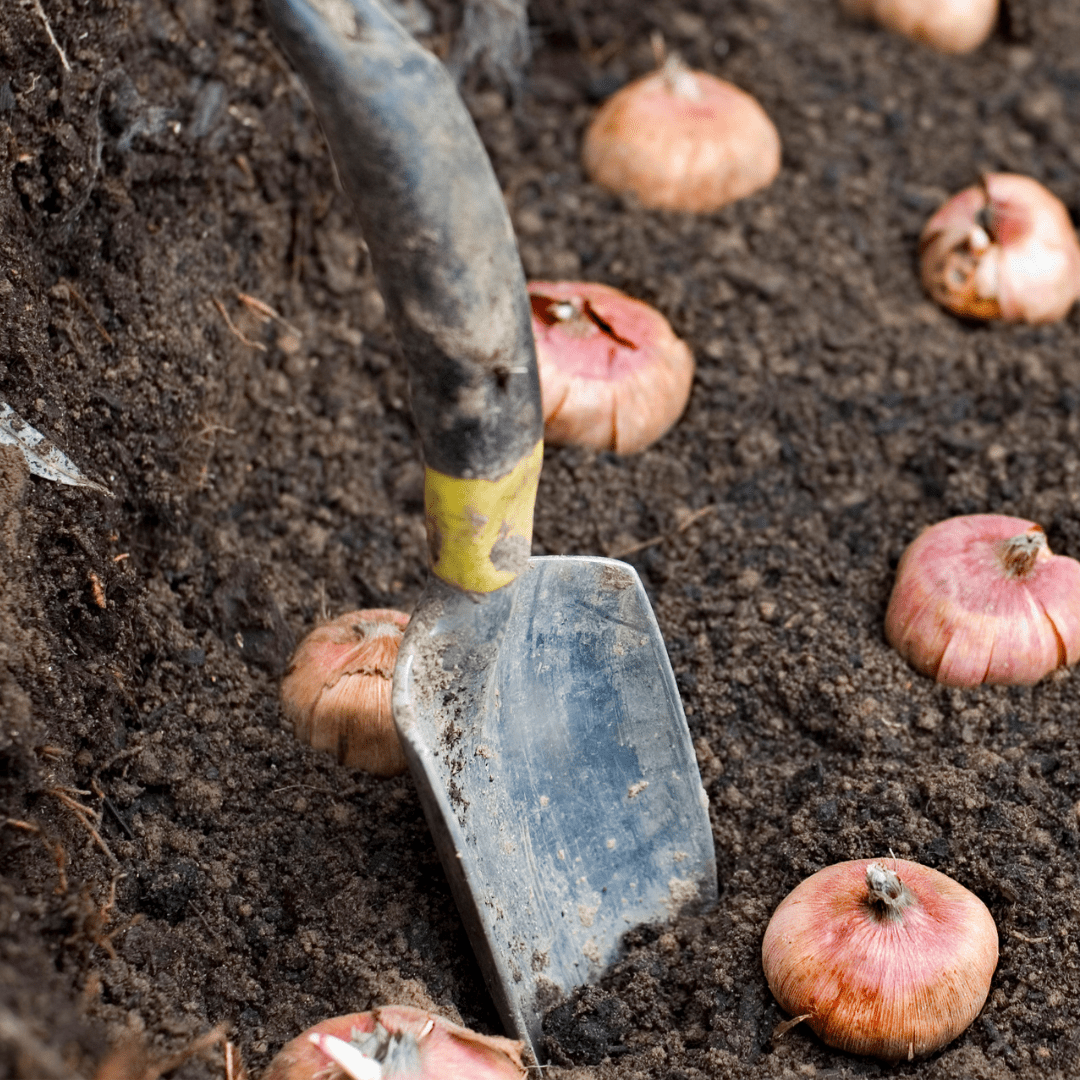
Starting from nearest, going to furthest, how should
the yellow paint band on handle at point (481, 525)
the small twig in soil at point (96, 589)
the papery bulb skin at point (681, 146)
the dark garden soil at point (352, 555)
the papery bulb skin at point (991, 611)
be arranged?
the yellow paint band on handle at point (481, 525) → the dark garden soil at point (352, 555) → the small twig in soil at point (96, 589) → the papery bulb skin at point (991, 611) → the papery bulb skin at point (681, 146)

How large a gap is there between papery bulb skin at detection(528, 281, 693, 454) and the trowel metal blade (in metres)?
0.65

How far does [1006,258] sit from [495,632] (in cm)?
152

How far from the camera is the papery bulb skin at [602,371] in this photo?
6.70 feet

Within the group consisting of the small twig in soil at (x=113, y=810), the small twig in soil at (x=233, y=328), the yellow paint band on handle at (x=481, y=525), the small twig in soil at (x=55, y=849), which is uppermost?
the yellow paint band on handle at (x=481, y=525)

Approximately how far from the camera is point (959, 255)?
2373 mm

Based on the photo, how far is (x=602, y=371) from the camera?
205 centimetres

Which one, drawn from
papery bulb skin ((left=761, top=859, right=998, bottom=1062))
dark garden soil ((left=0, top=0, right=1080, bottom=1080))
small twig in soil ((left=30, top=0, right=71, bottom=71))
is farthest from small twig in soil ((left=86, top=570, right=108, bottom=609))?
papery bulb skin ((left=761, top=859, right=998, bottom=1062))

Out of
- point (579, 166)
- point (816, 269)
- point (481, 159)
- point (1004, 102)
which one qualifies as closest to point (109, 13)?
point (481, 159)

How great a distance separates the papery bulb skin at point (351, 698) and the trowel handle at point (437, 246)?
14.4 inches

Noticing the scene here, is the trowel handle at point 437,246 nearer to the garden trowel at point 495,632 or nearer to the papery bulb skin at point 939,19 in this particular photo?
the garden trowel at point 495,632

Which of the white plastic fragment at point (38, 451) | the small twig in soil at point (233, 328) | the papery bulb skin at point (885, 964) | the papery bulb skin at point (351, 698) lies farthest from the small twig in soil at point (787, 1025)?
the small twig in soil at point (233, 328)

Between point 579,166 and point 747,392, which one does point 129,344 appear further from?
point 579,166

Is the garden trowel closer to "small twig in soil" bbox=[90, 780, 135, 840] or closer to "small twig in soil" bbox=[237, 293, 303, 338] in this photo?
"small twig in soil" bbox=[90, 780, 135, 840]

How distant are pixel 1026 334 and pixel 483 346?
1608mm
